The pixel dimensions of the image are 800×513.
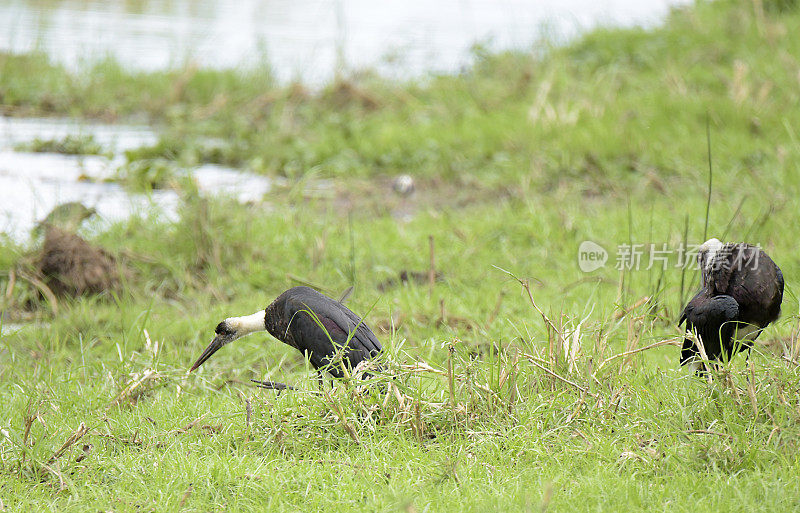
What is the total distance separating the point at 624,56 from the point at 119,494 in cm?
791

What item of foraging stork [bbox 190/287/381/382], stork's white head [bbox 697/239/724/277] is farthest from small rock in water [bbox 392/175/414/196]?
stork's white head [bbox 697/239/724/277]

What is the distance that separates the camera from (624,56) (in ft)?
31.7

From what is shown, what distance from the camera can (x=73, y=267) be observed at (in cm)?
567

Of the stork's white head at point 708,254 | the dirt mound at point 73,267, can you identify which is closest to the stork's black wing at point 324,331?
the stork's white head at point 708,254

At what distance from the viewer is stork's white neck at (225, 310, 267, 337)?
443 centimetres

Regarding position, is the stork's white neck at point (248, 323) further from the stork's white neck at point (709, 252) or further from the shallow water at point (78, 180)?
the stork's white neck at point (709, 252)

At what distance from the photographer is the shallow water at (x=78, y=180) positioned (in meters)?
6.69

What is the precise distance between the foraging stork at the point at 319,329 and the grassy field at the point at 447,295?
15 cm

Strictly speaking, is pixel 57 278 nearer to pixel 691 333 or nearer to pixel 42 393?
pixel 42 393

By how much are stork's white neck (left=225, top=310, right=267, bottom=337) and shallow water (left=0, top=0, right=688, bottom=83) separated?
19.3ft

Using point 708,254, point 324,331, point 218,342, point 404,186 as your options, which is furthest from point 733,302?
point 404,186

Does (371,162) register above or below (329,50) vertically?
below

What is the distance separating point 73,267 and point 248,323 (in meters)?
1.80

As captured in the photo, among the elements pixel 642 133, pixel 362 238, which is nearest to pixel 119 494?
pixel 362 238
